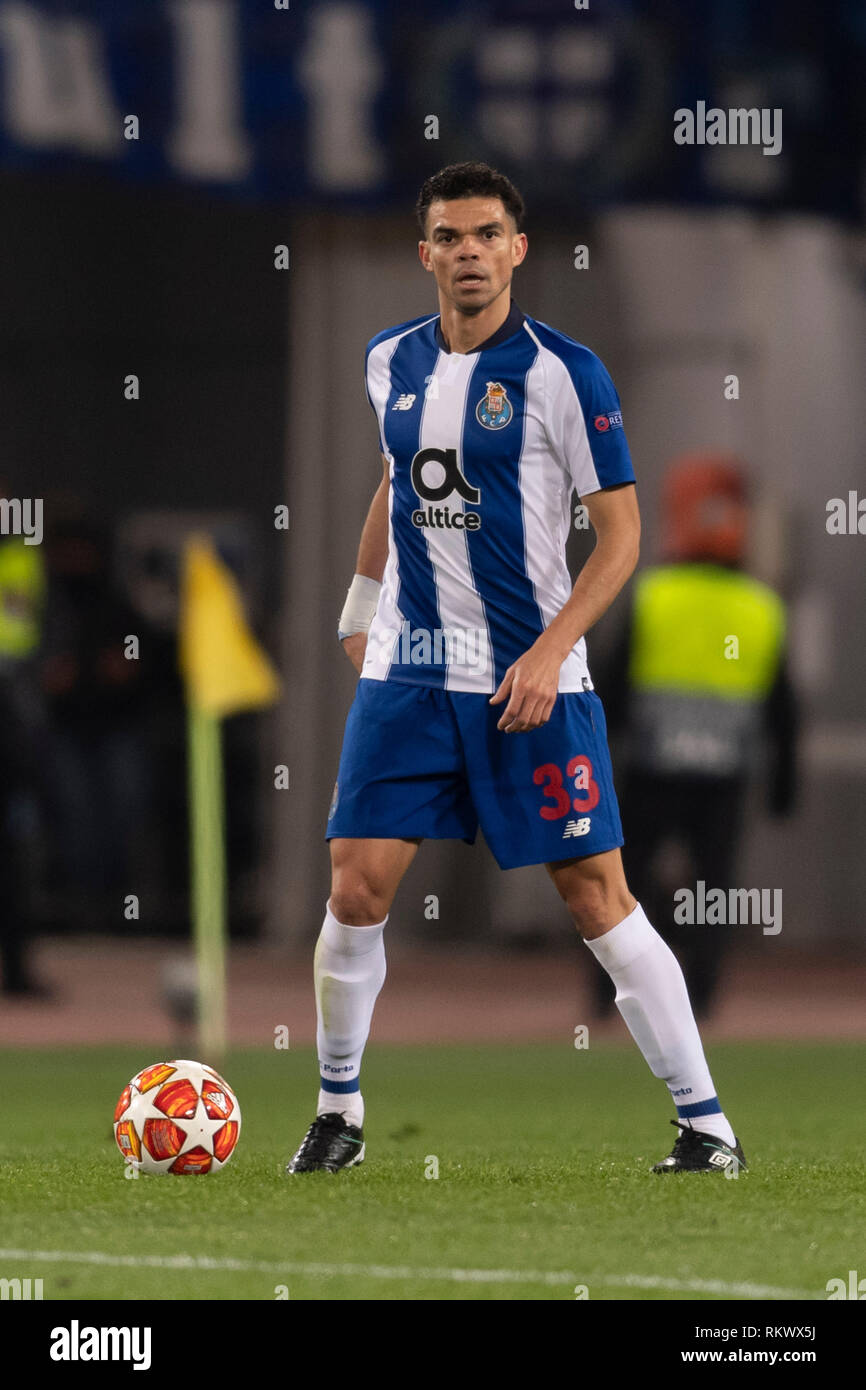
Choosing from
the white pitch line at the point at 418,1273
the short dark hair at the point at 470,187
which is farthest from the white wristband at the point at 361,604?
the white pitch line at the point at 418,1273

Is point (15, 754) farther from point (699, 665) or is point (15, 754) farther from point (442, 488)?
point (442, 488)

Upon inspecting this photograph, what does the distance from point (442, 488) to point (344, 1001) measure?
1167 mm

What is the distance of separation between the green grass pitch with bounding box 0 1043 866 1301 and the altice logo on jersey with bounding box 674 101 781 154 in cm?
522

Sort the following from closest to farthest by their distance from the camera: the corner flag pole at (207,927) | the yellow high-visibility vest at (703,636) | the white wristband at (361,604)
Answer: the white wristband at (361,604), the corner flag pole at (207,927), the yellow high-visibility vest at (703,636)

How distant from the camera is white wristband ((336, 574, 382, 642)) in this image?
5914 millimetres

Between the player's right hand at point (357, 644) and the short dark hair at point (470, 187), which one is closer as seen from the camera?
the short dark hair at point (470, 187)

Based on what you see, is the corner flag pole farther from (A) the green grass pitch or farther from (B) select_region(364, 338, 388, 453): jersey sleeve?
(B) select_region(364, 338, 388, 453): jersey sleeve

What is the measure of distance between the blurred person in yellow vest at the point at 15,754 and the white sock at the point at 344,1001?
14.3ft

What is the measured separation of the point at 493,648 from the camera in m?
5.50

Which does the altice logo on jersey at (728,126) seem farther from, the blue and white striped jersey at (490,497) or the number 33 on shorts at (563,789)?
the number 33 on shorts at (563,789)

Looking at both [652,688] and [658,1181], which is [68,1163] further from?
[652,688]

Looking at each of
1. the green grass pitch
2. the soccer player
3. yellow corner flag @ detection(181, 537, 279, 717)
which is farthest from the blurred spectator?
the soccer player

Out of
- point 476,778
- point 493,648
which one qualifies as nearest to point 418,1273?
point 476,778

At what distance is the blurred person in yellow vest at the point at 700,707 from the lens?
9453 millimetres
